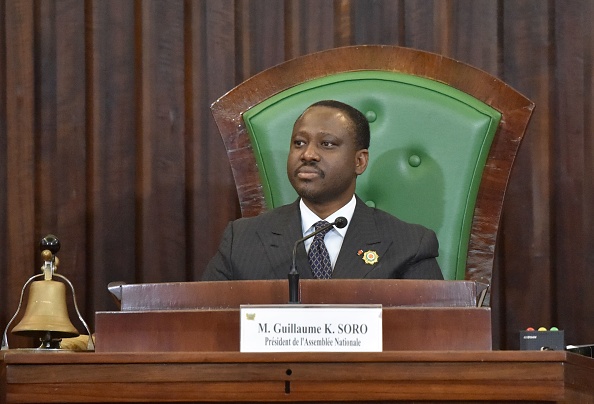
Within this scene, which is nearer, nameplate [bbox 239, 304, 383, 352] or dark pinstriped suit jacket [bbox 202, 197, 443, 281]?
nameplate [bbox 239, 304, 383, 352]

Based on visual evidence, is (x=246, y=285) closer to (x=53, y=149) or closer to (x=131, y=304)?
(x=131, y=304)

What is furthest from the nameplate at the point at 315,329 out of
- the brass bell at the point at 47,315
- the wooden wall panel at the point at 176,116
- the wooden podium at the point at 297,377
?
the wooden wall panel at the point at 176,116

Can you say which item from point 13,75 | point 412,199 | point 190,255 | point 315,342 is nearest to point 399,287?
point 315,342

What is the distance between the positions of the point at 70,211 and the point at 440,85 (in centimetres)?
111

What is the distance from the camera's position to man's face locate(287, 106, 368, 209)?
245 centimetres

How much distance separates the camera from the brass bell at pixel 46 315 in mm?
2068

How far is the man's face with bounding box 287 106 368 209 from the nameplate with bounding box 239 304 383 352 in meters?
0.99

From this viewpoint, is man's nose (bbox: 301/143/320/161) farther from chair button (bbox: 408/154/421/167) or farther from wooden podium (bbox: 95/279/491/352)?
wooden podium (bbox: 95/279/491/352)

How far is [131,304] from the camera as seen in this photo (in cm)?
164

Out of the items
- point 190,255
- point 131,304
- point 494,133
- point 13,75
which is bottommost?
point 131,304

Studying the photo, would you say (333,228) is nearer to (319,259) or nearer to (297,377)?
(319,259)

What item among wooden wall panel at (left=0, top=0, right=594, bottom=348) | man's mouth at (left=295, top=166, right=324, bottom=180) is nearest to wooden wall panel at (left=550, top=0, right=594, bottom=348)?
wooden wall panel at (left=0, top=0, right=594, bottom=348)

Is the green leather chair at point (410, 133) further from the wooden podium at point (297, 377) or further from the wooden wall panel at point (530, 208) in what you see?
the wooden podium at point (297, 377)

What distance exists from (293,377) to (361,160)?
3.75ft
